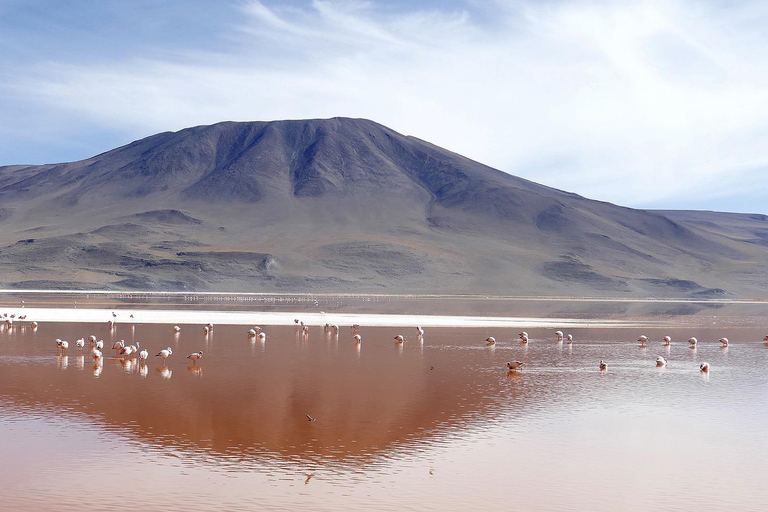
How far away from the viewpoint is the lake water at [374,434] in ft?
41.2

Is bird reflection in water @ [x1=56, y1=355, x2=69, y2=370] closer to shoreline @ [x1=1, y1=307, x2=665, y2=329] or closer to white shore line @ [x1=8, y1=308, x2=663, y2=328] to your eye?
shoreline @ [x1=1, y1=307, x2=665, y2=329]

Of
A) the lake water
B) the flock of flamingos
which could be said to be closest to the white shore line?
the flock of flamingos

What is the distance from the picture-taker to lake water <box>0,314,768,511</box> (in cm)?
1255

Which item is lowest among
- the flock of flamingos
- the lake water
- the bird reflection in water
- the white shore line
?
the lake water

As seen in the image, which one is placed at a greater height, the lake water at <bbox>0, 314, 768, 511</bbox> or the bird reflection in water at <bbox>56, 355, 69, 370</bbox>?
the bird reflection in water at <bbox>56, 355, 69, 370</bbox>

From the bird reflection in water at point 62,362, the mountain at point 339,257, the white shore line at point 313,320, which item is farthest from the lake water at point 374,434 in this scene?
the mountain at point 339,257

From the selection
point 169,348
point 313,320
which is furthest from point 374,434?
point 313,320

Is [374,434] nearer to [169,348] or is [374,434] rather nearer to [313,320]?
[169,348]

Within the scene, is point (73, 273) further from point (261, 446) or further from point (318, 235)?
point (261, 446)

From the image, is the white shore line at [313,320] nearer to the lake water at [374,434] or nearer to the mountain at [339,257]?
the lake water at [374,434]

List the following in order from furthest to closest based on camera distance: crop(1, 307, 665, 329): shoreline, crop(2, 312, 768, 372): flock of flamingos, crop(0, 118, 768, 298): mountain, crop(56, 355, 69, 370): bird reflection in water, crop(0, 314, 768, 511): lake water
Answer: crop(0, 118, 768, 298): mountain
crop(1, 307, 665, 329): shoreline
crop(2, 312, 768, 372): flock of flamingos
crop(56, 355, 69, 370): bird reflection in water
crop(0, 314, 768, 511): lake water

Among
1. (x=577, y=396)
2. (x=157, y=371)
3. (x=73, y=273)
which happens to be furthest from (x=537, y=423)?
(x=73, y=273)

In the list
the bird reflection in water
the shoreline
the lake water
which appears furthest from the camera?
the shoreline

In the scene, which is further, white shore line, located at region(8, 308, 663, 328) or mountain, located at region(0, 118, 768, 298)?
mountain, located at region(0, 118, 768, 298)
